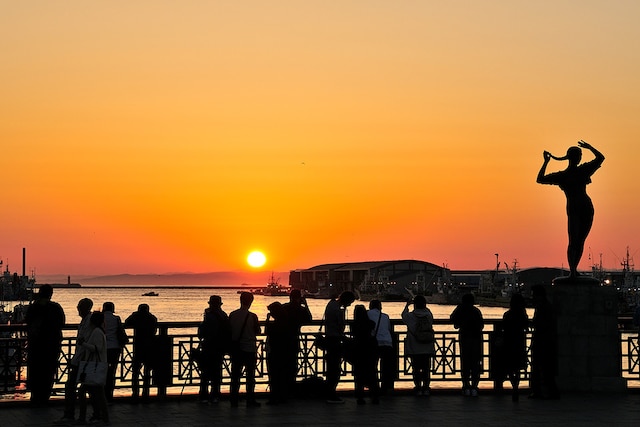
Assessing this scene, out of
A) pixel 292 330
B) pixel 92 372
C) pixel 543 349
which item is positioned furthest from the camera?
pixel 543 349

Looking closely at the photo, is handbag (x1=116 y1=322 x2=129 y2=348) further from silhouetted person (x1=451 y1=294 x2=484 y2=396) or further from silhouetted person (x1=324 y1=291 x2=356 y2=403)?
silhouetted person (x1=451 y1=294 x2=484 y2=396)

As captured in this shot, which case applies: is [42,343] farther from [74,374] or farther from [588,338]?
[588,338]

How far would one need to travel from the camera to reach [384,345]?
17.6 metres

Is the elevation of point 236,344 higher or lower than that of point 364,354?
higher

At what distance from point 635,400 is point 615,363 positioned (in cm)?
126

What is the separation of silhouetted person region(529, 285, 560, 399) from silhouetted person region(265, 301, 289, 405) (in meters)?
4.28

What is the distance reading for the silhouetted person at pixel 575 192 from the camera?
1919 centimetres

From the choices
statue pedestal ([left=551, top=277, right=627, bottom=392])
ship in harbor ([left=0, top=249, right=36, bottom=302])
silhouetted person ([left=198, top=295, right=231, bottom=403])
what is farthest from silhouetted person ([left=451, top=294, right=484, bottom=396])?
ship in harbor ([left=0, top=249, right=36, bottom=302])

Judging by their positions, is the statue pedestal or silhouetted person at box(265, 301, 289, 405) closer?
silhouetted person at box(265, 301, 289, 405)

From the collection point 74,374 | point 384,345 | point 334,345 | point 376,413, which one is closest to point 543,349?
point 384,345

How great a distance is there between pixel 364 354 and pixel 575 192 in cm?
558

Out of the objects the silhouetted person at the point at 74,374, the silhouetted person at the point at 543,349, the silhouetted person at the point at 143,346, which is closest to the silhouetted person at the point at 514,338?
the silhouetted person at the point at 543,349

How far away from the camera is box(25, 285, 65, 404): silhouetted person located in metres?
16.1

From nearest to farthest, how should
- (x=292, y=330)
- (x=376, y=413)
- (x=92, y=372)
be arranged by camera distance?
(x=92, y=372) → (x=376, y=413) → (x=292, y=330)
